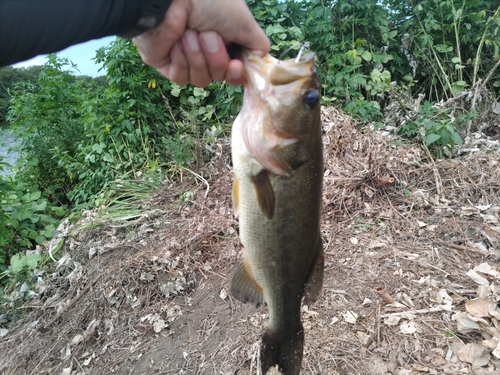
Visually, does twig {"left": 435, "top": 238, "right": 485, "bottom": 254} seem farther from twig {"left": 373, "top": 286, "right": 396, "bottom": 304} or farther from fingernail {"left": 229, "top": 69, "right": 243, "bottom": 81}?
fingernail {"left": 229, "top": 69, "right": 243, "bottom": 81}

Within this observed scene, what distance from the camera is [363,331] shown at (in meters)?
2.86

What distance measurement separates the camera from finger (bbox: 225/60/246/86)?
1.52m

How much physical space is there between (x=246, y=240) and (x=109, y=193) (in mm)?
3923

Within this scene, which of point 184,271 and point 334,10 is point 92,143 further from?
point 334,10

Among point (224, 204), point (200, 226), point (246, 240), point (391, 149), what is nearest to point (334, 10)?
point (391, 149)

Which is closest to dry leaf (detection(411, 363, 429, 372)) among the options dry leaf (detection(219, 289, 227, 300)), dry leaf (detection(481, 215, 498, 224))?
dry leaf (detection(219, 289, 227, 300))

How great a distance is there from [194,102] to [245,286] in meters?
4.23

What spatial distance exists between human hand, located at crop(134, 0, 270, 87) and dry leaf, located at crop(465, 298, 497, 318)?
2.45 meters

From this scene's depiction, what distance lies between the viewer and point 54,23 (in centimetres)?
113

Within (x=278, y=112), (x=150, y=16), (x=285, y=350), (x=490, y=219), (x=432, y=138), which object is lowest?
(x=490, y=219)

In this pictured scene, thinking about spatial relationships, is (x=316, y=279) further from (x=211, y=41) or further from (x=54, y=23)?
(x=54, y=23)

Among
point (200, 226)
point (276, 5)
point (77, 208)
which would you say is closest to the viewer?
point (200, 226)

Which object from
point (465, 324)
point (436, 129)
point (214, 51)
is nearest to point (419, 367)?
point (465, 324)

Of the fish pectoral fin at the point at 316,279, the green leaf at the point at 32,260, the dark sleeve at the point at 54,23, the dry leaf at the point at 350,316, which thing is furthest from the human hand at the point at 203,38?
the green leaf at the point at 32,260
